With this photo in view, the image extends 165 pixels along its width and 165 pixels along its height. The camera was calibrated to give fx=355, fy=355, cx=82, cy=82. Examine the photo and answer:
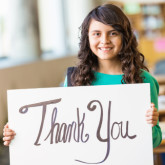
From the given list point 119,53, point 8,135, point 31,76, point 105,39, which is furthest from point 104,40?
point 31,76

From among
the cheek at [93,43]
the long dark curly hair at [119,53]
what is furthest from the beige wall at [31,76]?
the cheek at [93,43]

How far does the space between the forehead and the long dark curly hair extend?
13 millimetres

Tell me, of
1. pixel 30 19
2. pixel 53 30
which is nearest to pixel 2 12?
pixel 30 19

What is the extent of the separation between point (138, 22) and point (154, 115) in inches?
369

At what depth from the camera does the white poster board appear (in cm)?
142

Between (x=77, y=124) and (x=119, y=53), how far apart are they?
0.39 metres

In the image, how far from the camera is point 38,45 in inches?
A: 210

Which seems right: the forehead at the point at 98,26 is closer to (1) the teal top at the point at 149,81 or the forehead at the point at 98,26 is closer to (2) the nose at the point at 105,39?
(2) the nose at the point at 105,39

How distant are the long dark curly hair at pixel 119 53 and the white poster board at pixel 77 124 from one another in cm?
19

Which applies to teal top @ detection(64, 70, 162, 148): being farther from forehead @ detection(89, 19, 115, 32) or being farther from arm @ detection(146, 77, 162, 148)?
forehead @ detection(89, 19, 115, 32)

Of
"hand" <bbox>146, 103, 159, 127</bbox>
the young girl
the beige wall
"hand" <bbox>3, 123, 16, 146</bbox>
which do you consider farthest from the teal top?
the beige wall

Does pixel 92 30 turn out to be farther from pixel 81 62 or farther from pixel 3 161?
pixel 3 161

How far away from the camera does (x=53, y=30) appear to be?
A: 716cm

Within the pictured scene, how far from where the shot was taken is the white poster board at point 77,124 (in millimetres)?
1417
